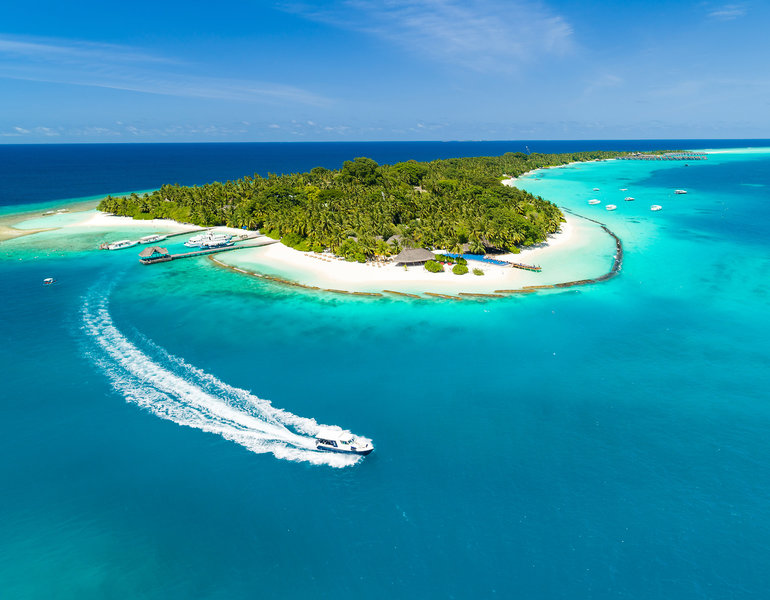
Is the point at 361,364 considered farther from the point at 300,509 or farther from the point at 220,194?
the point at 220,194

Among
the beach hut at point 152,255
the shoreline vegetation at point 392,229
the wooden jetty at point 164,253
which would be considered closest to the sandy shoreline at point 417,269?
the shoreline vegetation at point 392,229

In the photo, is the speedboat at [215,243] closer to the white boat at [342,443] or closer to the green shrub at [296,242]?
the green shrub at [296,242]

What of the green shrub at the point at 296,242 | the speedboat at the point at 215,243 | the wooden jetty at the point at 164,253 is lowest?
the wooden jetty at the point at 164,253

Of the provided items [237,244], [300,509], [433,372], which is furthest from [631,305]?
[237,244]

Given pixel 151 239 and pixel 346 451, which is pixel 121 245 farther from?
pixel 346 451

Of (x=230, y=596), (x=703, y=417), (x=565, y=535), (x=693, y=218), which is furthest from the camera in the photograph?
(x=693, y=218)

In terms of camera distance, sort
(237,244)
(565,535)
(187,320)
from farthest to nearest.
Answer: (237,244) < (187,320) < (565,535)
